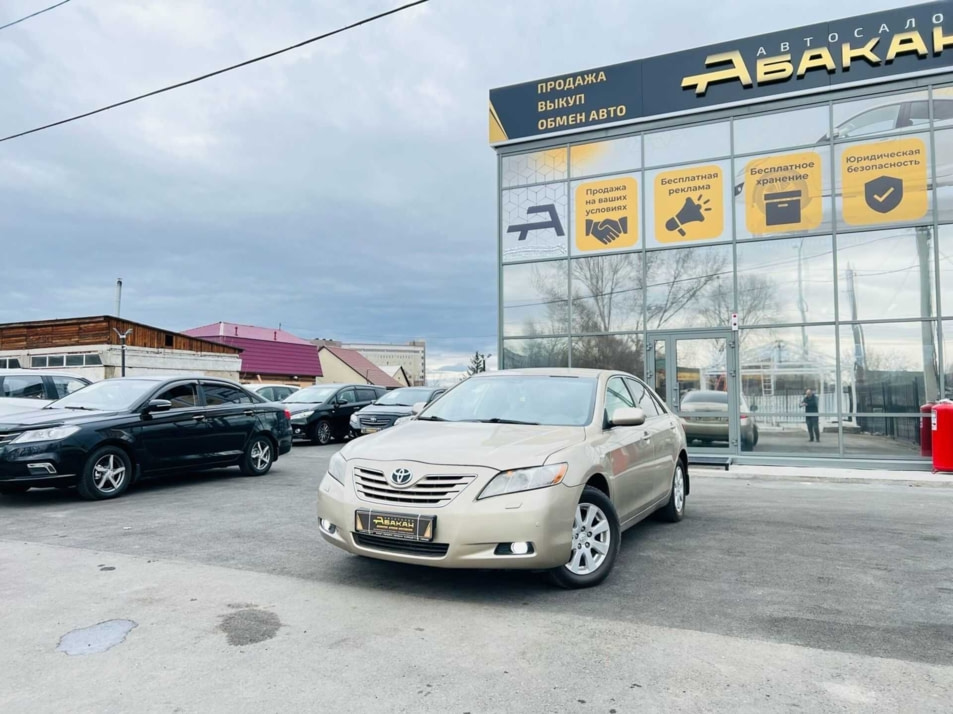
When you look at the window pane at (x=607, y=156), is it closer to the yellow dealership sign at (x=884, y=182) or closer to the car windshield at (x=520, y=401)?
the yellow dealership sign at (x=884, y=182)

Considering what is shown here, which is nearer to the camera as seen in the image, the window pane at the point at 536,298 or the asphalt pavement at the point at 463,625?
the asphalt pavement at the point at 463,625

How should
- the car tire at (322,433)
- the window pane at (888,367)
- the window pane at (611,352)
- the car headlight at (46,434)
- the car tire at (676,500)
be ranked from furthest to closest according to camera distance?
1. the car tire at (322,433)
2. the window pane at (611,352)
3. the window pane at (888,367)
4. the car headlight at (46,434)
5. the car tire at (676,500)

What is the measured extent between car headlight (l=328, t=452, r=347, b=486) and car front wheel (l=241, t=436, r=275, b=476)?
5.96m

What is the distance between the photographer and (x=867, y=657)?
3.68 m

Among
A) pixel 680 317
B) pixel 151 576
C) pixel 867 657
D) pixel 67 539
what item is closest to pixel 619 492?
pixel 867 657

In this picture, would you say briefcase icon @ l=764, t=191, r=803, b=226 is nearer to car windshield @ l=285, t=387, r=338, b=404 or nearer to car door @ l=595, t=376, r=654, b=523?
car door @ l=595, t=376, r=654, b=523

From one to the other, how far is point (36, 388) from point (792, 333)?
1459 cm

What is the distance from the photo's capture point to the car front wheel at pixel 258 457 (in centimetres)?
1071

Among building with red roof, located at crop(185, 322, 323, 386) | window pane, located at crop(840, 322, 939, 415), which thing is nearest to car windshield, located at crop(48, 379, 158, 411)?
window pane, located at crop(840, 322, 939, 415)

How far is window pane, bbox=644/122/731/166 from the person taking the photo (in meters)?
14.9

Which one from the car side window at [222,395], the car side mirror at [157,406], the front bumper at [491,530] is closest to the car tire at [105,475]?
the car side mirror at [157,406]

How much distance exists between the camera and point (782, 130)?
1449 centimetres

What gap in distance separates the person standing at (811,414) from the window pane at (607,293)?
365cm

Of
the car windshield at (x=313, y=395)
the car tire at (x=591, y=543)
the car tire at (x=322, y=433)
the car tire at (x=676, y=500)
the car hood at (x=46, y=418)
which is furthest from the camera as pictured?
the car windshield at (x=313, y=395)
